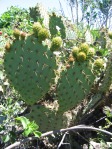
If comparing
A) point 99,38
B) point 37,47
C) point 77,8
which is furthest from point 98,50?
point 77,8

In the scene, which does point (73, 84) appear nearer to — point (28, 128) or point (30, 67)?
point (30, 67)

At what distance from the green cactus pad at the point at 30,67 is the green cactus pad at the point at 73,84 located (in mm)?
56

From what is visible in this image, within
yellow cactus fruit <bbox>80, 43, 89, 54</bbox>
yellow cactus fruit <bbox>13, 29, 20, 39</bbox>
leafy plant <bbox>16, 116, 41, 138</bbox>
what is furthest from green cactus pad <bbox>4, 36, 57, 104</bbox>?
leafy plant <bbox>16, 116, 41, 138</bbox>

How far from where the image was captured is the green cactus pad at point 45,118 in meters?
1.59

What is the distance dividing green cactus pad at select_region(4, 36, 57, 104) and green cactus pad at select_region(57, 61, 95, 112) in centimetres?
6

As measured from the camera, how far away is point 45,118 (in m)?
1.59

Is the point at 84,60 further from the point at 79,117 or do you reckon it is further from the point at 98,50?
the point at 98,50

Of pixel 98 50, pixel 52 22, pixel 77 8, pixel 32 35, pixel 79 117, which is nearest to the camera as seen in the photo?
pixel 32 35

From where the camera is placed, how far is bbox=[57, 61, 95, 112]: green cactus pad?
1513mm

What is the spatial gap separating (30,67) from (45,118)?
0.25 meters

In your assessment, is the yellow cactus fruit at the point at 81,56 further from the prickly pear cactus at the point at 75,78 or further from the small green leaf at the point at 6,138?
the small green leaf at the point at 6,138

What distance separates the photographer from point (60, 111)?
1.60 m

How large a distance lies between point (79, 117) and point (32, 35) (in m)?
0.48

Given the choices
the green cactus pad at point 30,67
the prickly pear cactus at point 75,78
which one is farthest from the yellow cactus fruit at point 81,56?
the green cactus pad at point 30,67
